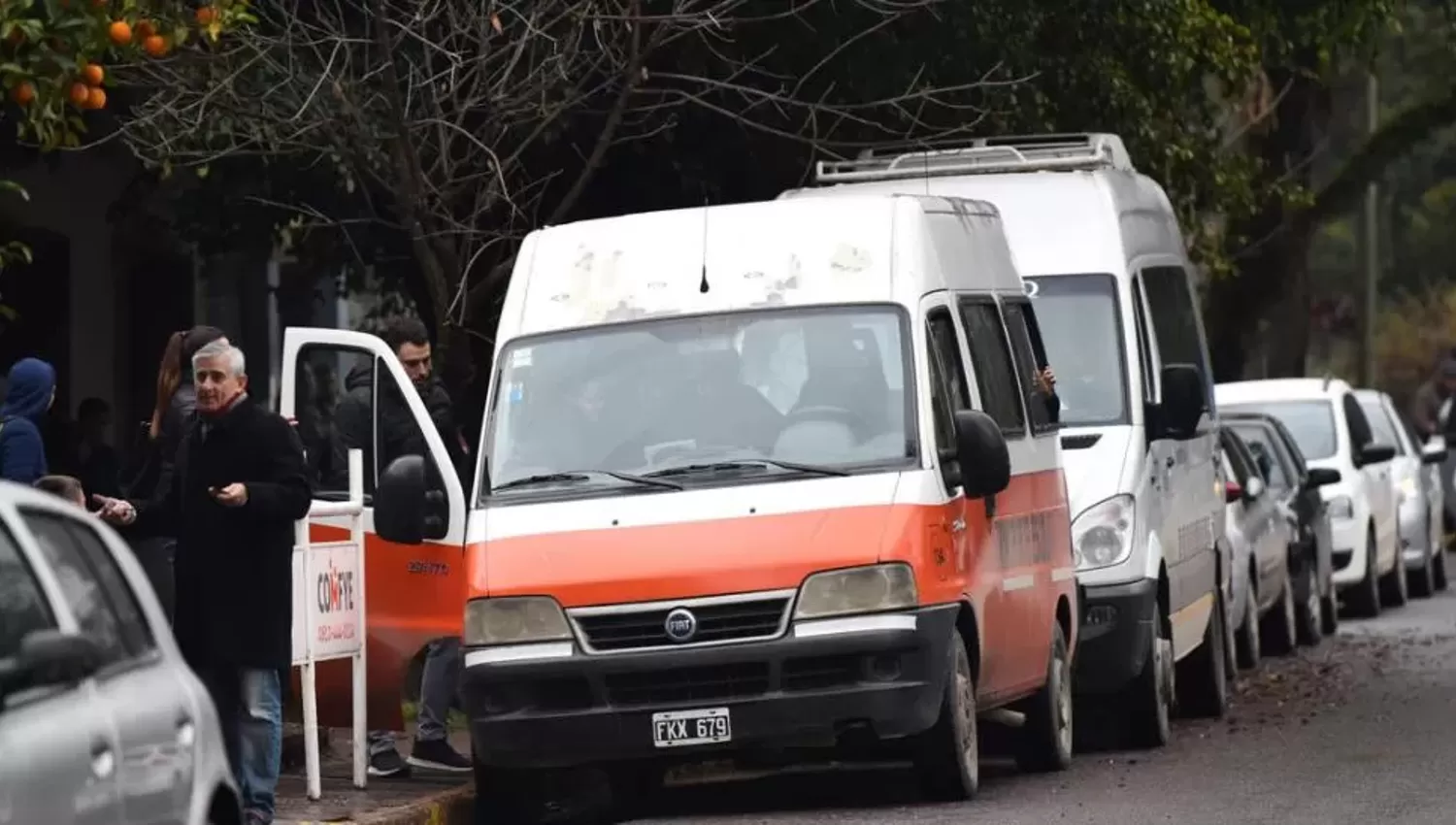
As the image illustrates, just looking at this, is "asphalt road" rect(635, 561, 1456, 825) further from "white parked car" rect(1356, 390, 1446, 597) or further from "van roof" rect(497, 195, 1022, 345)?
"white parked car" rect(1356, 390, 1446, 597)

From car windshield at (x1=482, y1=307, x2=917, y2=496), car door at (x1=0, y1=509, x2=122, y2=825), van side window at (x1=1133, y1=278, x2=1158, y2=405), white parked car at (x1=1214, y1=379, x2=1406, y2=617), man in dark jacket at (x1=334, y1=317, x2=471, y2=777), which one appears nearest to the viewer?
car door at (x1=0, y1=509, x2=122, y2=825)

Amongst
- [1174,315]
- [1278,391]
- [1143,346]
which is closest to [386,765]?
[1143,346]

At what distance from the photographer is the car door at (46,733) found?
22.4ft

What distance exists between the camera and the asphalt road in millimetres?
12008

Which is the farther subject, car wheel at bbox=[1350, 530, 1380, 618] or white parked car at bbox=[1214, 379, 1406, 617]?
car wheel at bbox=[1350, 530, 1380, 618]

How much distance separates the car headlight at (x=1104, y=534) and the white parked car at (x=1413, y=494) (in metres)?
12.7

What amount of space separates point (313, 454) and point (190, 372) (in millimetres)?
640

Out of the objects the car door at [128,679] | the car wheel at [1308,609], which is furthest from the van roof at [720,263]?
the car wheel at [1308,609]

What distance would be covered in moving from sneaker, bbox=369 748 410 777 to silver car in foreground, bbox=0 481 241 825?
534 centimetres

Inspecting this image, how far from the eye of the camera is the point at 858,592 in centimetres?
1187

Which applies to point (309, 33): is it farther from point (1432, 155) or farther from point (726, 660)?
point (1432, 155)

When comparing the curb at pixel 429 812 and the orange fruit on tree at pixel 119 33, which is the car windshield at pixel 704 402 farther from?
the orange fruit on tree at pixel 119 33

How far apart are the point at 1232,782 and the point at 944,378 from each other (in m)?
2.02

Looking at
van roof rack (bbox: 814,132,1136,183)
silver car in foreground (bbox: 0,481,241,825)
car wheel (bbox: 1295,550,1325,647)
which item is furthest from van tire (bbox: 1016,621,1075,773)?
→ car wheel (bbox: 1295,550,1325,647)
